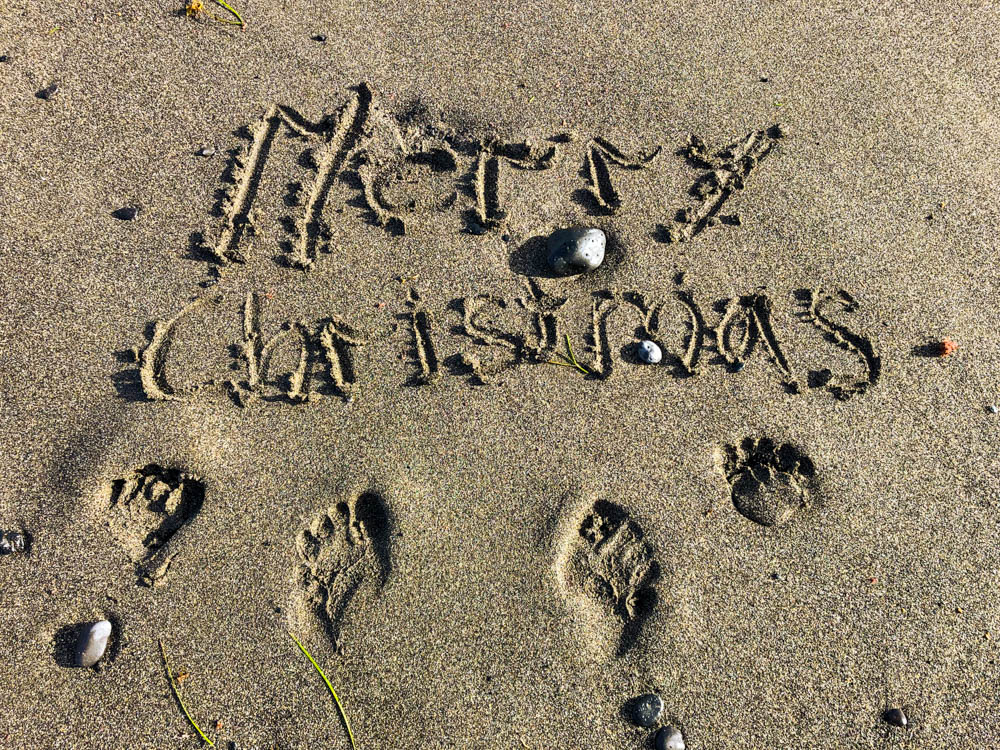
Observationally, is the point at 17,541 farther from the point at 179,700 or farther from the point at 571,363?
the point at 571,363

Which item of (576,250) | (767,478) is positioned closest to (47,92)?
(576,250)

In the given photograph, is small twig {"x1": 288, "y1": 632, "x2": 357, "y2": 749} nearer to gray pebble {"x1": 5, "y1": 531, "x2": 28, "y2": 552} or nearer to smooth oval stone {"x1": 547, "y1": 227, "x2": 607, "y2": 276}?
gray pebble {"x1": 5, "y1": 531, "x2": 28, "y2": 552}

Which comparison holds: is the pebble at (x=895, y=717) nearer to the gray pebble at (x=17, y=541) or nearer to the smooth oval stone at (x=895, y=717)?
the smooth oval stone at (x=895, y=717)

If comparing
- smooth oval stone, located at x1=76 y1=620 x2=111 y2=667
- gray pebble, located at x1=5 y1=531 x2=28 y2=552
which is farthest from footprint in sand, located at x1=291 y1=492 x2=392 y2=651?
gray pebble, located at x1=5 y1=531 x2=28 y2=552

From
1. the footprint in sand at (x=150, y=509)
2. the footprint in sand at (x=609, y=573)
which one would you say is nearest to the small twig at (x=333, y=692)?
the footprint in sand at (x=150, y=509)

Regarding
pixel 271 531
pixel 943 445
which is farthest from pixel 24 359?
pixel 943 445

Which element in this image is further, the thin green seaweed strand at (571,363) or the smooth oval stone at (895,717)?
the thin green seaweed strand at (571,363)
